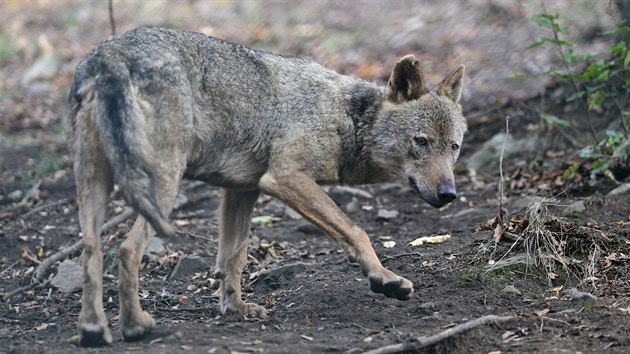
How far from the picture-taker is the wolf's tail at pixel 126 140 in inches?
212

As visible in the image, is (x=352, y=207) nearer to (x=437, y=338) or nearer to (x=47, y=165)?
(x=47, y=165)

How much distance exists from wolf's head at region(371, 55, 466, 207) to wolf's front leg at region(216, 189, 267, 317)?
1.12 meters

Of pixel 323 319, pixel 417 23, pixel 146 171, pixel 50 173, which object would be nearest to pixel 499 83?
pixel 417 23

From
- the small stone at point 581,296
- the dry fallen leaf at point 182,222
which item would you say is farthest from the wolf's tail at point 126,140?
the dry fallen leaf at point 182,222

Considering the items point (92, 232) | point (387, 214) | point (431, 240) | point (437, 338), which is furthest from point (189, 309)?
point (387, 214)

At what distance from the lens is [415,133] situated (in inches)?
269

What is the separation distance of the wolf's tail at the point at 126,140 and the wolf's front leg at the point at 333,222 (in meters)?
1.02

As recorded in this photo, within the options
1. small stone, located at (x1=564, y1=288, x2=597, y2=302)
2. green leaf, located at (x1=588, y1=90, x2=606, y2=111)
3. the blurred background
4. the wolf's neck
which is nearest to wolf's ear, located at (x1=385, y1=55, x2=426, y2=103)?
the wolf's neck

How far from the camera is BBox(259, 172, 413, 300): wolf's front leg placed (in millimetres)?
5953

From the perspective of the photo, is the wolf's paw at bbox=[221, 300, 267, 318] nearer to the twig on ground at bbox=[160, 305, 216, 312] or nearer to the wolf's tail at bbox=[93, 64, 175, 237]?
the twig on ground at bbox=[160, 305, 216, 312]

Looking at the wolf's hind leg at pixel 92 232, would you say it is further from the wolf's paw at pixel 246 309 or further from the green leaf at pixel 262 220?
the green leaf at pixel 262 220

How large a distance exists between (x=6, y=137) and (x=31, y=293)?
6.05 meters

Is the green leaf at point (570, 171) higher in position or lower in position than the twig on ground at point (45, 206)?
higher

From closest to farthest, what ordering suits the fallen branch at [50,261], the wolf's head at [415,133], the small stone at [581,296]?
the small stone at [581,296]
the wolf's head at [415,133]
the fallen branch at [50,261]
